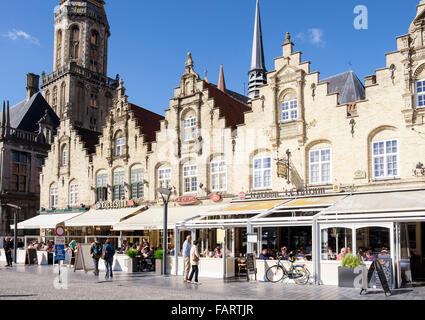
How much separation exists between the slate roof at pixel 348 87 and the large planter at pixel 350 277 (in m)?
15.6

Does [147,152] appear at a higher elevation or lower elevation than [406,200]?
higher

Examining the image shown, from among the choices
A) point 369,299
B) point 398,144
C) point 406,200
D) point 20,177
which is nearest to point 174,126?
point 398,144

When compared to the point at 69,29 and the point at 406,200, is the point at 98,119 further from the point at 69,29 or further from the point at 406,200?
the point at 406,200

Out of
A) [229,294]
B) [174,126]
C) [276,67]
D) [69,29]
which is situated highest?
[69,29]

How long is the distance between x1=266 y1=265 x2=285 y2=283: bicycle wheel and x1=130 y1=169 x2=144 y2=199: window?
1436cm

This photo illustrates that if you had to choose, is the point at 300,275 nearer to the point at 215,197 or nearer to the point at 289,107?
the point at 215,197

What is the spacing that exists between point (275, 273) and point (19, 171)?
36.4m

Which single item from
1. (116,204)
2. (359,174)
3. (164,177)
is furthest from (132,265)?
(359,174)

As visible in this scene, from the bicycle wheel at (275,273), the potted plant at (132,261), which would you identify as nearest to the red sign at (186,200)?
the potted plant at (132,261)

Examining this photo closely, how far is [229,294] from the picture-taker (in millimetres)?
14367

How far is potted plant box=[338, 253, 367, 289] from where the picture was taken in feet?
49.3

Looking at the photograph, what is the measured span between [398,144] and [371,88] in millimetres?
2881

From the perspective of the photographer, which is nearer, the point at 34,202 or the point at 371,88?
the point at 371,88

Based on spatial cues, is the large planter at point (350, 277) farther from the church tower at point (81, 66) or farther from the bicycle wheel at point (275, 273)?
the church tower at point (81, 66)
